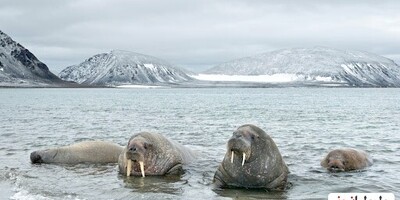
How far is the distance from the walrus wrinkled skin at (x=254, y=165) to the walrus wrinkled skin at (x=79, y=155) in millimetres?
5846

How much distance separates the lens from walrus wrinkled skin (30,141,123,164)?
17484 millimetres

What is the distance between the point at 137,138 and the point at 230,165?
120 inches

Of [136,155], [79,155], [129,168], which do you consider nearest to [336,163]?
[136,155]

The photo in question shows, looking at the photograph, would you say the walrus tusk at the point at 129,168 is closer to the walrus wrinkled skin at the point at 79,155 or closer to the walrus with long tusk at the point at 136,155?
the walrus with long tusk at the point at 136,155

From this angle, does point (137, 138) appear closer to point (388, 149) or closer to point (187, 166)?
point (187, 166)

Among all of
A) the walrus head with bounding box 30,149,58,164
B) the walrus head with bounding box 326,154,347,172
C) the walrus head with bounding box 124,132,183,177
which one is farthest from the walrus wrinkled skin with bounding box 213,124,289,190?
the walrus head with bounding box 30,149,58,164

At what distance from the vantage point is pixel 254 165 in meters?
12.4

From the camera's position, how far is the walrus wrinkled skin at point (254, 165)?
12.4m

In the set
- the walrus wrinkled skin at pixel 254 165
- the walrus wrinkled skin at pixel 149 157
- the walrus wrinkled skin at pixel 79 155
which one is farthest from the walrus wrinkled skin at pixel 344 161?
the walrus wrinkled skin at pixel 79 155

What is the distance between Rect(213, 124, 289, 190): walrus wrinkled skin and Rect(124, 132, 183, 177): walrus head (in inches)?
95.8

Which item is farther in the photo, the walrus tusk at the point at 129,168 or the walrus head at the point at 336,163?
the walrus head at the point at 336,163

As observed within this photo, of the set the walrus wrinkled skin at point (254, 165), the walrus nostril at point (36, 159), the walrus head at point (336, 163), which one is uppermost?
the walrus wrinkled skin at point (254, 165)

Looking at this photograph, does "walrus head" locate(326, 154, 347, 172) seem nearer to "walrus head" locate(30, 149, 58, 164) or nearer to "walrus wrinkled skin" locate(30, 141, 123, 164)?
"walrus wrinkled skin" locate(30, 141, 123, 164)

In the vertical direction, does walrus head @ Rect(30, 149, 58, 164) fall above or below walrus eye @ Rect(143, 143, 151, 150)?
below
